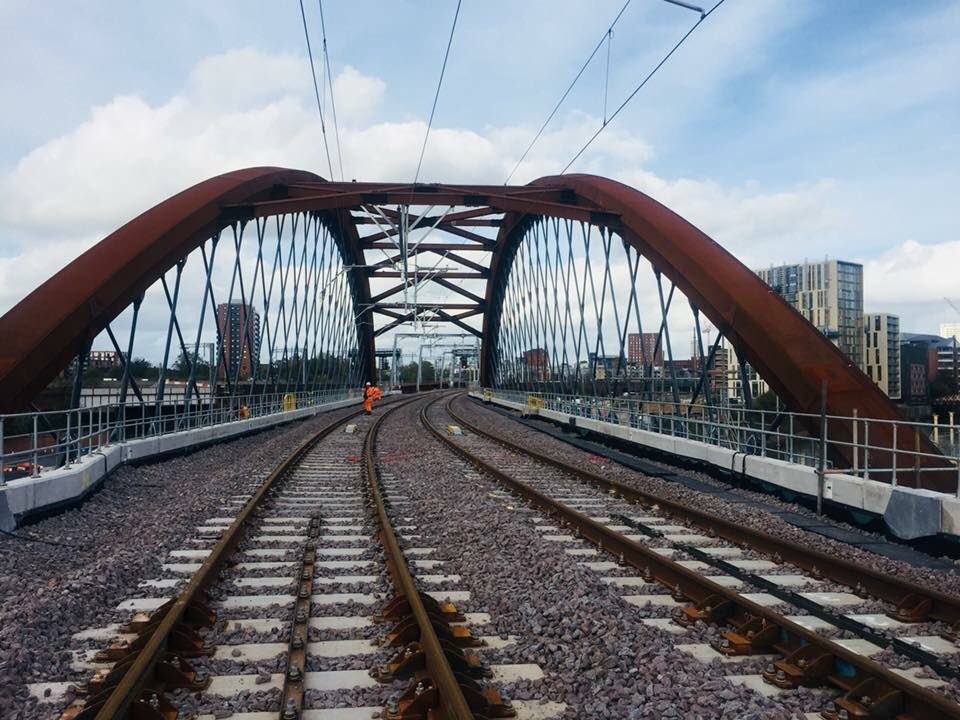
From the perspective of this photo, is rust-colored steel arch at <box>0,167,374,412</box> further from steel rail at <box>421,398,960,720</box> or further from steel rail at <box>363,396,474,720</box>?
steel rail at <box>421,398,960,720</box>

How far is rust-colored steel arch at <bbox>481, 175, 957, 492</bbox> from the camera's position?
11.4m

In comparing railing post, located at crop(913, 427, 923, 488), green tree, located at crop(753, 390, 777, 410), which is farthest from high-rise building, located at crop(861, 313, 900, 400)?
railing post, located at crop(913, 427, 923, 488)

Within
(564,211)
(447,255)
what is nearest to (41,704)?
(564,211)

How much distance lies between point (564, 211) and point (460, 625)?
61.9 feet

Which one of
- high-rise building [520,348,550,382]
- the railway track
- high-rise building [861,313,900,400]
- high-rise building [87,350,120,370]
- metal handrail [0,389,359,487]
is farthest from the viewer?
high-rise building [87,350,120,370]

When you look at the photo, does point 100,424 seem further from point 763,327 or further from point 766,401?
point 766,401

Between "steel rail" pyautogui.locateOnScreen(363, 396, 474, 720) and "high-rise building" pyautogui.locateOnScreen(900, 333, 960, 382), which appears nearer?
"steel rail" pyautogui.locateOnScreen(363, 396, 474, 720)

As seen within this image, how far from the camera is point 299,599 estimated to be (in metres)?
5.25

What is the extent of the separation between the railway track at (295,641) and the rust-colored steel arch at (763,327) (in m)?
5.87

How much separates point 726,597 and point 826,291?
29.1m

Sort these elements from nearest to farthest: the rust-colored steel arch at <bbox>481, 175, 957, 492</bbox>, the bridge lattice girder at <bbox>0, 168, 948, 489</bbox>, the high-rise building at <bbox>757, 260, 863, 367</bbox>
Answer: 1. the rust-colored steel arch at <bbox>481, 175, 957, 492</bbox>
2. the bridge lattice girder at <bbox>0, 168, 948, 489</bbox>
3. the high-rise building at <bbox>757, 260, 863, 367</bbox>

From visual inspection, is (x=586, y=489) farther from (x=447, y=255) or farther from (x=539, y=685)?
(x=447, y=255)

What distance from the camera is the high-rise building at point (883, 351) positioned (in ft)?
66.5

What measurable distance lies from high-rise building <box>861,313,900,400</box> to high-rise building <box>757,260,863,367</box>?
9.15ft
